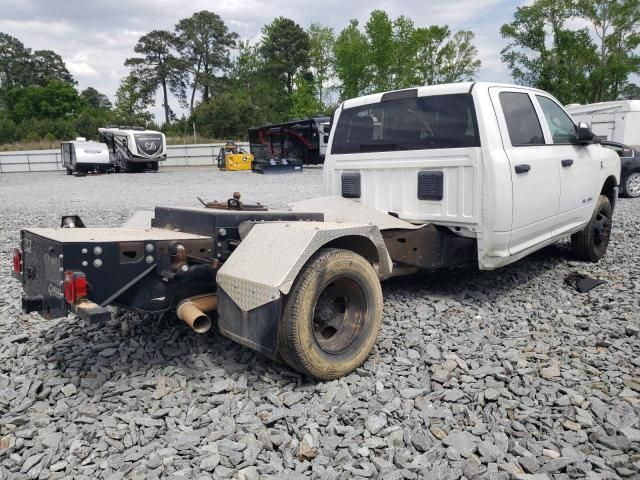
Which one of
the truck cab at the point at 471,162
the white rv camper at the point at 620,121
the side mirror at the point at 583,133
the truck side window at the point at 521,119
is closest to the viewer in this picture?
the truck cab at the point at 471,162

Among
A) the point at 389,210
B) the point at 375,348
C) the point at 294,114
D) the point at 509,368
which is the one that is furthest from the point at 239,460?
the point at 294,114

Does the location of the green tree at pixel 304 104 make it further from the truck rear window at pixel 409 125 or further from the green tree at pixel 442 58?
the truck rear window at pixel 409 125

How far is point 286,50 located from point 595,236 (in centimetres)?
5836

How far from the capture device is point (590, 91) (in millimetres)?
40250

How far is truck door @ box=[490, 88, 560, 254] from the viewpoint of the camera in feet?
15.2

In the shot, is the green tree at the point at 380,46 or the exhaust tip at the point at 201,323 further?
the green tree at the point at 380,46

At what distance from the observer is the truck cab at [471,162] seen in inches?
178

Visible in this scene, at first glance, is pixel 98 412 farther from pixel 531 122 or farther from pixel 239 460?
pixel 531 122

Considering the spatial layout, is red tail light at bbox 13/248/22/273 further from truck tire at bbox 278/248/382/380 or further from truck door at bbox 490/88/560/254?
truck door at bbox 490/88/560/254

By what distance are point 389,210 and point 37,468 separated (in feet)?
11.7

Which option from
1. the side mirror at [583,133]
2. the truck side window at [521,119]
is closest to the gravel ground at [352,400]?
the truck side window at [521,119]

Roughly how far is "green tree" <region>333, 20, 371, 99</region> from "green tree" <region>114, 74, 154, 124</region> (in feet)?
84.4

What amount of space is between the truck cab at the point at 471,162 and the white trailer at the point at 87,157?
2545 centimetres

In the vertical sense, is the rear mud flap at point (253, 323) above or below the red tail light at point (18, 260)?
below
